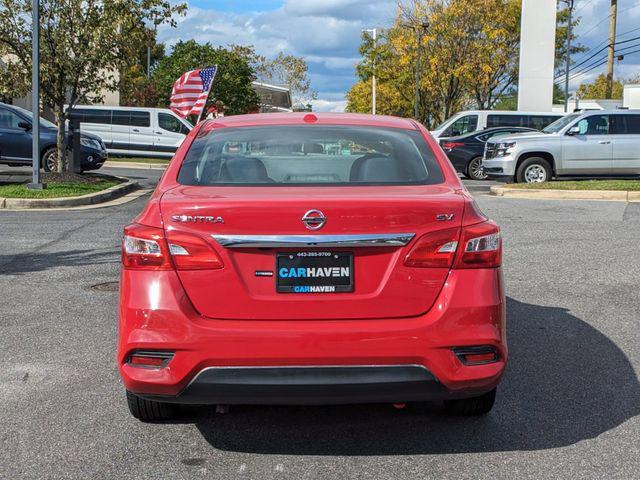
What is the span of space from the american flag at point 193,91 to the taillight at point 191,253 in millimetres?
20253

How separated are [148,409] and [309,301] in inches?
46.9

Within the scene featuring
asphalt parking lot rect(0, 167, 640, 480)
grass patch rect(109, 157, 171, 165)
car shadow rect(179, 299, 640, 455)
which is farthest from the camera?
grass patch rect(109, 157, 171, 165)

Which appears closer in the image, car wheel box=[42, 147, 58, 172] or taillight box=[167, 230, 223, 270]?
taillight box=[167, 230, 223, 270]

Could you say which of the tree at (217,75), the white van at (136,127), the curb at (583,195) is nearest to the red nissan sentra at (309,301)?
the curb at (583,195)

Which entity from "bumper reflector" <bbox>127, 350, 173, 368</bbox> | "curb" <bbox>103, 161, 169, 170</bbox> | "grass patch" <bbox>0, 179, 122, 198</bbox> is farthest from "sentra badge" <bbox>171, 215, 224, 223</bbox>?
"curb" <bbox>103, 161, 169, 170</bbox>

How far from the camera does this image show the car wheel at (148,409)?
418 cm

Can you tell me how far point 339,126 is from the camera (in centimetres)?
474

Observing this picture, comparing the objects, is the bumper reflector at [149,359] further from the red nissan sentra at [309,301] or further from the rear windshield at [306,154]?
the rear windshield at [306,154]

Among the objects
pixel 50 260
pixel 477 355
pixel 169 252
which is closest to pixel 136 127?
pixel 50 260

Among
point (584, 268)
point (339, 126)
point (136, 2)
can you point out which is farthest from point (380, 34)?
point (339, 126)

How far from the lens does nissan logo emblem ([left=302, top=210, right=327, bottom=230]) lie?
11.9 feet

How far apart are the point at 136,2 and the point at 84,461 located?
15453mm

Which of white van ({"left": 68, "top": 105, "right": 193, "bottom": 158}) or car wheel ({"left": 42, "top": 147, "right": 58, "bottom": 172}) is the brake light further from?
car wheel ({"left": 42, "top": 147, "right": 58, "bottom": 172})

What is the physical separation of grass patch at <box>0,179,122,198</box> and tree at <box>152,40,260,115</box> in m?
22.8
